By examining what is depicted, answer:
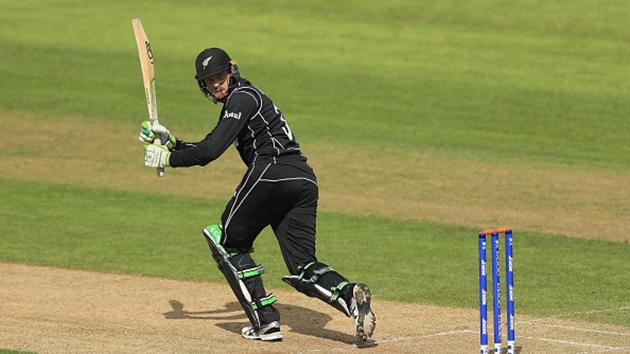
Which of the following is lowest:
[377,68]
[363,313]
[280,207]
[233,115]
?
[363,313]

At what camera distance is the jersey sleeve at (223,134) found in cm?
1102

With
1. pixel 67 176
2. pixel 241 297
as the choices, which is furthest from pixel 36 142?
pixel 241 297

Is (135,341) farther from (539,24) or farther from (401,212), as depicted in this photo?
(539,24)

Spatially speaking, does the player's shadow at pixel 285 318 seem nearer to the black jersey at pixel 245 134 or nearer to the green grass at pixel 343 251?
the green grass at pixel 343 251

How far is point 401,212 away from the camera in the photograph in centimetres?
1806

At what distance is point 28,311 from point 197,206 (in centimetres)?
596

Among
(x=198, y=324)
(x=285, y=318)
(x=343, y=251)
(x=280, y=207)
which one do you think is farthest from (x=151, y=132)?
(x=343, y=251)

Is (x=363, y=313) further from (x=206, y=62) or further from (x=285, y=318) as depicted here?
(x=206, y=62)

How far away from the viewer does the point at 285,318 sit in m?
12.5

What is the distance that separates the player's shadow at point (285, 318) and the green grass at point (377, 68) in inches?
360

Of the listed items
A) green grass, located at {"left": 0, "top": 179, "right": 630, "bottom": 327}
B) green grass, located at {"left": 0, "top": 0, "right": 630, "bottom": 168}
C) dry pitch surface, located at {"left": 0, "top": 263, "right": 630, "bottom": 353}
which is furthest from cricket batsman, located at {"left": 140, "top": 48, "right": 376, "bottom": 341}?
green grass, located at {"left": 0, "top": 0, "right": 630, "bottom": 168}

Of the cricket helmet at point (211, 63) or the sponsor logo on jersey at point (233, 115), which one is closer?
the sponsor logo on jersey at point (233, 115)

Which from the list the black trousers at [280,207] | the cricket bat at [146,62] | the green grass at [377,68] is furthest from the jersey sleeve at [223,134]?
the green grass at [377,68]

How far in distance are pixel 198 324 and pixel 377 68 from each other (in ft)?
52.7
